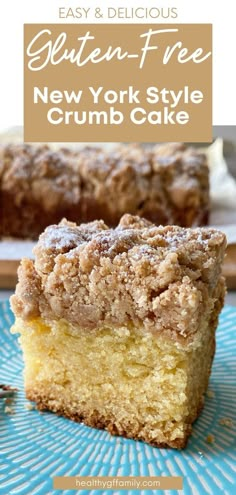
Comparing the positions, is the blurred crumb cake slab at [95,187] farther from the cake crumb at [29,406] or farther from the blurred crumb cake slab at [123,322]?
the cake crumb at [29,406]

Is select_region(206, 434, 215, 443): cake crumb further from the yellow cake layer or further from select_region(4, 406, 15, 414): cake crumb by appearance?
select_region(4, 406, 15, 414): cake crumb

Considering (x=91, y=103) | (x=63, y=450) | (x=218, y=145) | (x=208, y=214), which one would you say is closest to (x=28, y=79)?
(x=91, y=103)

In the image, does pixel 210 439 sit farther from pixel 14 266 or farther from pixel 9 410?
Answer: pixel 14 266

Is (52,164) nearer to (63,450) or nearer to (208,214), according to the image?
(208,214)

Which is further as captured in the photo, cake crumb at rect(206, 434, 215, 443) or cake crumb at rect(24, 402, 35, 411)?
cake crumb at rect(24, 402, 35, 411)

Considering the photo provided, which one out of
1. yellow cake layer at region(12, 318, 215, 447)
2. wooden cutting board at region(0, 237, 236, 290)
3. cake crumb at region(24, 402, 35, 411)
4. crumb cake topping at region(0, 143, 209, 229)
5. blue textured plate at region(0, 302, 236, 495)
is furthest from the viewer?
crumb cake topping at region(0, 143, 209, 229)

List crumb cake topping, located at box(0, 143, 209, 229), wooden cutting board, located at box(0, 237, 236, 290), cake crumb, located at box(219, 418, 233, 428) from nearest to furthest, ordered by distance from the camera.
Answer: cake crumb, located at box(219, 418, 233, 428)
wooden cutting board, located at box(0, 237, 236, 290)
crumb cake topping, located at box(0, 143, 209, 229)

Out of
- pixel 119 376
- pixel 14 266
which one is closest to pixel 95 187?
pixel 14 266

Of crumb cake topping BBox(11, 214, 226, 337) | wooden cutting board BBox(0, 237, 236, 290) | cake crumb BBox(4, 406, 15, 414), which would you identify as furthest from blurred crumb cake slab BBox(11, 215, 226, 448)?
wooden cutting board BBox(0, 237, 236, 290)

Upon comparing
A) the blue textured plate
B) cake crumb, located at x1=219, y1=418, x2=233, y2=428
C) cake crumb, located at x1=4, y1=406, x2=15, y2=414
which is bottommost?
the blue textured plate
